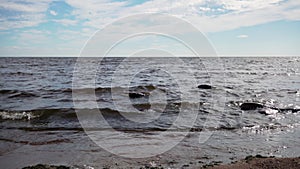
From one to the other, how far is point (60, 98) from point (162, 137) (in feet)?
33.2

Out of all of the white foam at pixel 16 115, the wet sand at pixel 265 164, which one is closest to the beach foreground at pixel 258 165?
the wet sand at pixel 265 164

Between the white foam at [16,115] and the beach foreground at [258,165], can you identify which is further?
the white foam at [16,115]

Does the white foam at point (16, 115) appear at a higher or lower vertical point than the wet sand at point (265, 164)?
higher

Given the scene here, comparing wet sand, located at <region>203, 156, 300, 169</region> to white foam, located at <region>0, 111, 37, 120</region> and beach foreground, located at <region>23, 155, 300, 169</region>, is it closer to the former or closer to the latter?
beach foreground, located at <region>23, 155, 300, 169</region>

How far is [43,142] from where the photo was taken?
8.56 meters

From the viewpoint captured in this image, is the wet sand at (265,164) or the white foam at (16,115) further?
the white foam at (16,115)

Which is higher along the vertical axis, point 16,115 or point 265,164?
point 16,115

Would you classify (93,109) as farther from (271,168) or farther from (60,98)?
(271,168)

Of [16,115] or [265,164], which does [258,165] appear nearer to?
[265,164]

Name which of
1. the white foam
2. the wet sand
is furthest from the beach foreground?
the white foam

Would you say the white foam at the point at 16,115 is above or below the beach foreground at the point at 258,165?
above

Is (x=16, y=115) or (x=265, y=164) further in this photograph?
(x=16, y=115)

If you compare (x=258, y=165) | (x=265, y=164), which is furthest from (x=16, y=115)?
(x=265, y=164)

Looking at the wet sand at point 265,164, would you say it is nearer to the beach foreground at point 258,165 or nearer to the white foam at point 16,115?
the beach foreground at point 258,165
